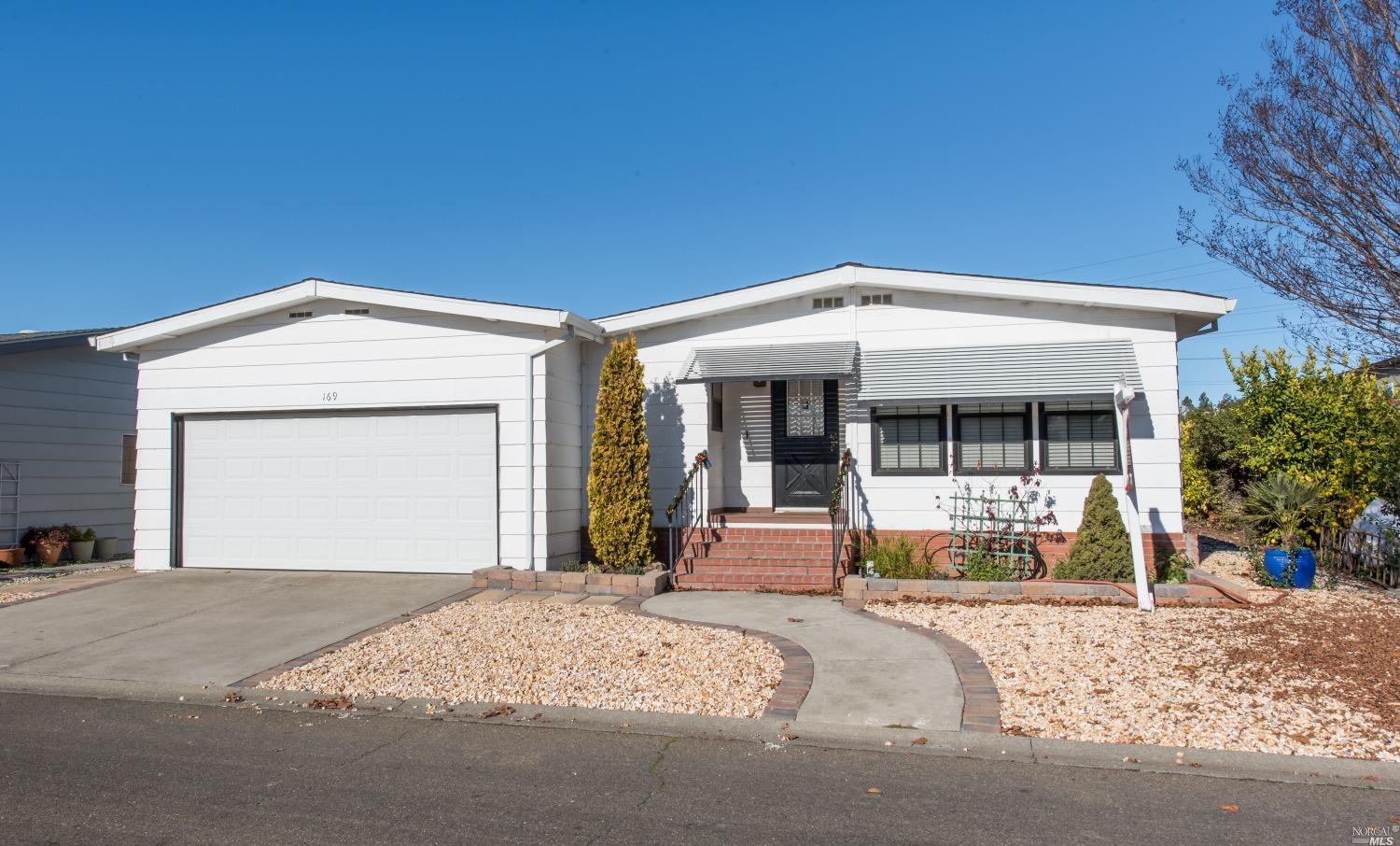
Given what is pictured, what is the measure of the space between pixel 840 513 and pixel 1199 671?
510 cm

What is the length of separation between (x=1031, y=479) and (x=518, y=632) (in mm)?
6318

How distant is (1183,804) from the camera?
4.34 meters

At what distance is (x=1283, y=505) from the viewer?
10.4 m

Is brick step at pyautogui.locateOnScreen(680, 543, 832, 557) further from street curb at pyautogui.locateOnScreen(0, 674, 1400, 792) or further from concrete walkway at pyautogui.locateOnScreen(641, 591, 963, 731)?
street curb at pyautogui.locateOnScreen(0, 674, 1400, 792)

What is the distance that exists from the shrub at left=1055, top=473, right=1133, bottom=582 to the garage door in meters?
6.93

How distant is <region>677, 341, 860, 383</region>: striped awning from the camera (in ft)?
35.2

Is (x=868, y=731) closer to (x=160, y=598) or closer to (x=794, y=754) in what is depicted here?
(x=794, y=754)

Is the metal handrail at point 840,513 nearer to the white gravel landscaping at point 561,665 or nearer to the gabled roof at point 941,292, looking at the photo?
the gabled roof at point 941,292

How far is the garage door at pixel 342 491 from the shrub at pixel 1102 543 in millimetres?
6930

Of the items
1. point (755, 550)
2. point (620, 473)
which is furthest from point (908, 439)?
point (620, 473)

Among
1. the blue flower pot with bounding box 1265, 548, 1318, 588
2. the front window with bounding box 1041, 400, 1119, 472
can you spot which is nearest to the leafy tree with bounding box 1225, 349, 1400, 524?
the blue flower pot with bounding box 1265, 548, 1318, 588

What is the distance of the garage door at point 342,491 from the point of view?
11195mm

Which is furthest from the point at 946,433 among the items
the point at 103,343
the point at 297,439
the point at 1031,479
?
the point at 103,343

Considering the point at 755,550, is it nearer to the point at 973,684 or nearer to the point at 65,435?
the point at 973,684
